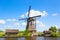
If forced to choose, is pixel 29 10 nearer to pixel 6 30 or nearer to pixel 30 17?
pixel 30 17

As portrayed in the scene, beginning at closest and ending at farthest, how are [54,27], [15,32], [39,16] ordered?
[39,16] → [15,32] → [54,27]

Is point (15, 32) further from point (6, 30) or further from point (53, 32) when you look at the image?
point (53, 32)

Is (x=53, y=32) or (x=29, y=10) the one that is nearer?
(x=29, y=10)

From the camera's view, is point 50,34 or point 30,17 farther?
point 50,34

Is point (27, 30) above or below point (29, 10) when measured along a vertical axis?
below

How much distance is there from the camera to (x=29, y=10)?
Result: 65188 millimetres

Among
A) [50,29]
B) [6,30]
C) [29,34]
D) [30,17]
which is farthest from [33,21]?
[50,29]

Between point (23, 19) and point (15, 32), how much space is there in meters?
6.65

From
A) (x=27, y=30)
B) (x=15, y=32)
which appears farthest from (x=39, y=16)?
(x=15, y=32)

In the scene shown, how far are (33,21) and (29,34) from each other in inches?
259

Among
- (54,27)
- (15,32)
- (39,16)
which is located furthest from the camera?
(54,27)

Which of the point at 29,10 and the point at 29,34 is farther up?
the point at 29,10

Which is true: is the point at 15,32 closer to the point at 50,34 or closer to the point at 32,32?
the point at 32,32

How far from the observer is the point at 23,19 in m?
64.9
